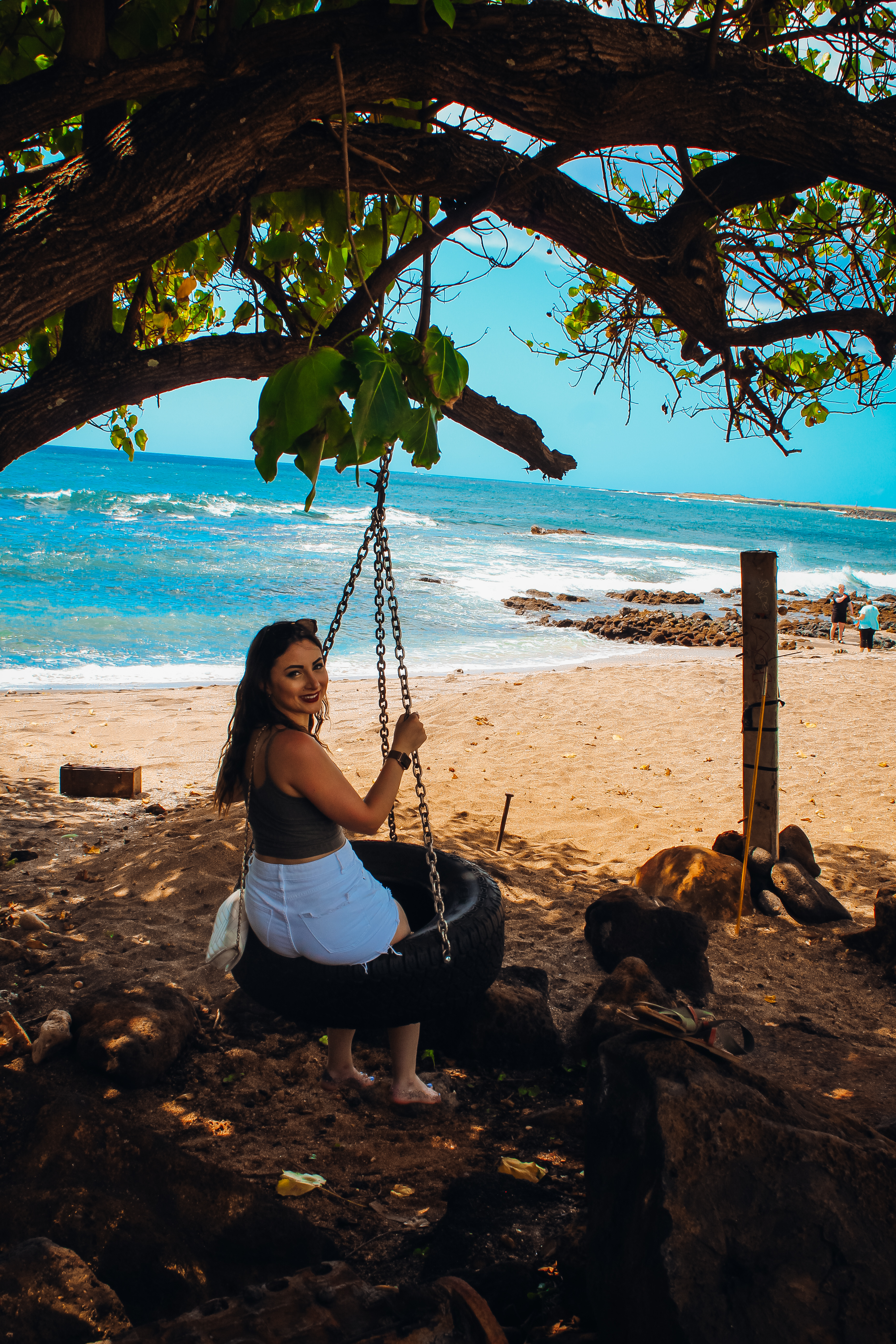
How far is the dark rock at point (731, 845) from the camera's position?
507 centimetres

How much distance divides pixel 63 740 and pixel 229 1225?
21.8 feet

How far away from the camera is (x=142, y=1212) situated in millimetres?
2154

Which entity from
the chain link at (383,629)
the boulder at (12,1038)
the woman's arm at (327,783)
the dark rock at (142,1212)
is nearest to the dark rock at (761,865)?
the chain link at (383,629)

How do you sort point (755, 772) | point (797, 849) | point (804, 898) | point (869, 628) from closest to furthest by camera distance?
point (804, 898) → point (755, 772) → point (797, 849) → point (869, 628)

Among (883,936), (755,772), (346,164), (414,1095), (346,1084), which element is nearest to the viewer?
(346,164)

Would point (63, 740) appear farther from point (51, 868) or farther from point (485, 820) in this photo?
point (485, 820)

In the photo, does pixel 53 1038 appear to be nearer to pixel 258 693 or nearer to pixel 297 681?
pixel 258 693

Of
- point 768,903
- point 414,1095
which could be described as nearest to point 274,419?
point 414,1095

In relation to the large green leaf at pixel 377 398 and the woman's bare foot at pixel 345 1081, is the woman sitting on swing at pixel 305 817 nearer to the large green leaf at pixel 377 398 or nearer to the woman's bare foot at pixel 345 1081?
the woman's bare foot at pixel 345 1081

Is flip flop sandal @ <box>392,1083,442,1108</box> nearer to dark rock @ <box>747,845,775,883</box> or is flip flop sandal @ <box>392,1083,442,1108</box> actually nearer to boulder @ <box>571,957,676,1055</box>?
boulder @ <box>571,957,676,1055</box>

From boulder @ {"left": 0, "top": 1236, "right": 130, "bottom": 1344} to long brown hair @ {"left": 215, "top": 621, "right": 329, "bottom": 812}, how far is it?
136 cm

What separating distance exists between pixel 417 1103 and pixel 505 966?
1.10m

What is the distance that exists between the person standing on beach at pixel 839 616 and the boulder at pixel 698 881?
41.7 ft

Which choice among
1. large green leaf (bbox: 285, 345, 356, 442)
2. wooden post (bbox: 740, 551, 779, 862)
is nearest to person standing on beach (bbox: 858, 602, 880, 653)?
wooden post (bbox: 740, 551, 779, 862)
